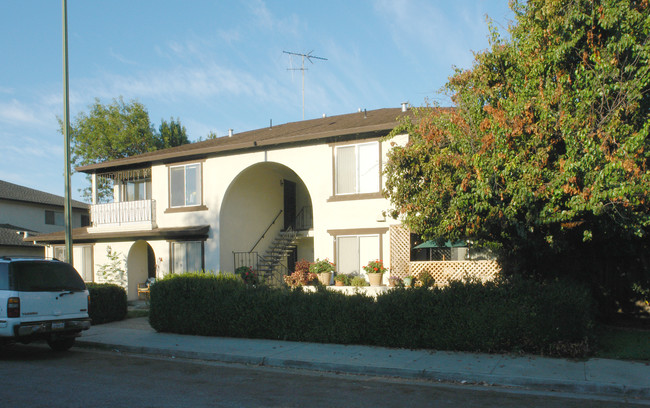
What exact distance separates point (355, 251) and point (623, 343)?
9.20m

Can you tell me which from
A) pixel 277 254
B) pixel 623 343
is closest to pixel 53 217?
pixel 277 254

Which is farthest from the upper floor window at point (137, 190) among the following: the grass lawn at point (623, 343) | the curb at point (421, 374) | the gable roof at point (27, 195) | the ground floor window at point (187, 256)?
the grass lawn at point (623, 343)

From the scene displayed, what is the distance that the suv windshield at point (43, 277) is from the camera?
10.8 m

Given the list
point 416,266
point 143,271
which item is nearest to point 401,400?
point 416,266

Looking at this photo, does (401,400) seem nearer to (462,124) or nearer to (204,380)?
(204,380)

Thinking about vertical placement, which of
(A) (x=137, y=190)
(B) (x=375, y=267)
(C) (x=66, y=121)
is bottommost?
(B) (x=375, y=267)

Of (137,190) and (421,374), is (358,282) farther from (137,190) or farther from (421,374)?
(137,190)

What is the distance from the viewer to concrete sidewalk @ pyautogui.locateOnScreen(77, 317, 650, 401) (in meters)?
8.21

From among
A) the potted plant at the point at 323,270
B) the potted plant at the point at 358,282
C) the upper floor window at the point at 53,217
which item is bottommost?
the potted plant at the point at 358,282

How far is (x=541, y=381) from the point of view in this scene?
8281 millimetres

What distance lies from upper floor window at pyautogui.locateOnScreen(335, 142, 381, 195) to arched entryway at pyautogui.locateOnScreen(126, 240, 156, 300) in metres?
10.2

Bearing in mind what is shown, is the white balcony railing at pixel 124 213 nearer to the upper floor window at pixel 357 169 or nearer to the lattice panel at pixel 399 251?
the upper floor window at pixel 357 169

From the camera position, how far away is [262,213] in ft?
76.6

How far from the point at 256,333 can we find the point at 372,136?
808 cm
